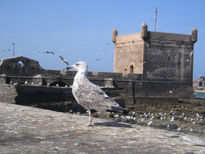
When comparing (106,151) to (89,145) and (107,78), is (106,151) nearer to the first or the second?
(89,145)

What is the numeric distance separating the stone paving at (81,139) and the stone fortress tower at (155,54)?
70.5ft

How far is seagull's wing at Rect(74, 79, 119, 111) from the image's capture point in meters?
4.56

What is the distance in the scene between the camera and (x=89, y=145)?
337 cm

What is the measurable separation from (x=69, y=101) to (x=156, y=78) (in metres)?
15.3

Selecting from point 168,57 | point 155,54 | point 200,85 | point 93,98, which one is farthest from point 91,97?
point 200,85

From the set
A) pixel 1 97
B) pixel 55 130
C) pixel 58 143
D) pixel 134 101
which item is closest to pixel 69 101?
pixel 1 97

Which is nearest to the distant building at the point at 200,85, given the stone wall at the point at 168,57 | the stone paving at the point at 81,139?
the stone wall at the point at 168,57

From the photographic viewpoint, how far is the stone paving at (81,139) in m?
3.20

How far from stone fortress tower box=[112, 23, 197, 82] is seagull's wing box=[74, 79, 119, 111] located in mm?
21235

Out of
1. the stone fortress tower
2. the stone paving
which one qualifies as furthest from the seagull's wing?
the stone fortress tower

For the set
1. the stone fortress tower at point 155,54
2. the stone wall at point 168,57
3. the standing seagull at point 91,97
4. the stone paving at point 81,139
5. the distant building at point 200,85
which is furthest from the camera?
the distant building at point 200,85

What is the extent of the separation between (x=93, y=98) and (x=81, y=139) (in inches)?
40.0

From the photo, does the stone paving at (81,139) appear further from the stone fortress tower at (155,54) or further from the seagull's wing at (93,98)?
the stone fortress tower at (155,54)

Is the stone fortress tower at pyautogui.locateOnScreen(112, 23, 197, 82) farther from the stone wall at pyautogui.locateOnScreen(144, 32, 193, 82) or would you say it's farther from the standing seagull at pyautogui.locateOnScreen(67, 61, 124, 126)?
the standing seagull at pyautogui.locateOnScreen(67, 61, 124, 126)
